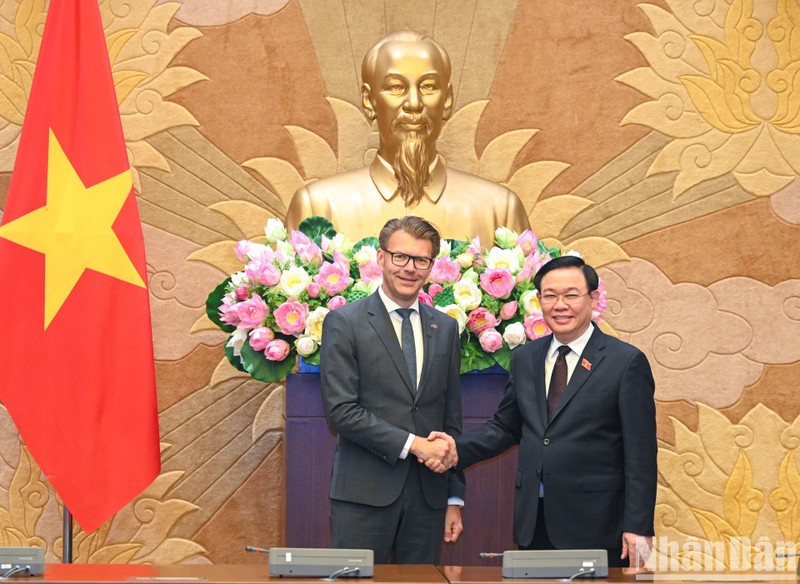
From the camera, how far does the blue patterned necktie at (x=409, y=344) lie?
314cm

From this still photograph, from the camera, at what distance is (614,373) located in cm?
304

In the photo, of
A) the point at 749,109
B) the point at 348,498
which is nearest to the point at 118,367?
the point at 348,498

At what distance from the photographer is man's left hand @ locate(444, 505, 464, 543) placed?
319 cm

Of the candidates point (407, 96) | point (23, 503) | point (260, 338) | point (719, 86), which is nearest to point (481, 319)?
point (260, 338)

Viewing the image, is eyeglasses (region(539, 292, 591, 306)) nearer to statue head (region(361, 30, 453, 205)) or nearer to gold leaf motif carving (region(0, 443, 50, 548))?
statue head (region(361, 30, 453, 205))

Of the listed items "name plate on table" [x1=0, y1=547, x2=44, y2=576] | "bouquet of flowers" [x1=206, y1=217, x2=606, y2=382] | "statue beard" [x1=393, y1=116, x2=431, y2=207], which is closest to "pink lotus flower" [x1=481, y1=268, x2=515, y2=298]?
A: "bouquet of flowers" [x1=206, y1=217, x2=606, y2=382]

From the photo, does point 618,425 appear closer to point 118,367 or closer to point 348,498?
point 348,498

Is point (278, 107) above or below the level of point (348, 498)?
above

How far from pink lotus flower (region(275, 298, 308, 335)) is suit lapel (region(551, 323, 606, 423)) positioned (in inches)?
36.2

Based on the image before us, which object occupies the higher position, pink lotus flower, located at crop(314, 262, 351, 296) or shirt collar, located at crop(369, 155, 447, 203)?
shirt collar, located at crop(369, 155, 447, 203)

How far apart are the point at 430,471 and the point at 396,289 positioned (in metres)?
0.52

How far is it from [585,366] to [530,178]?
77.0 inches

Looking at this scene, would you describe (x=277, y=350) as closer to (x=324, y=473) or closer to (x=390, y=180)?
(x=324, y=473)

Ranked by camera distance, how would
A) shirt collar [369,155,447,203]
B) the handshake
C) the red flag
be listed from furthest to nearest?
shirt collar [369,155,447,203], the red flag, the handshake
